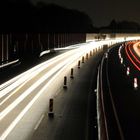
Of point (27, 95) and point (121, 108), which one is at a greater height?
point (27, 95)

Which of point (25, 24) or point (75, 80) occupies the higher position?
point (25, 24)

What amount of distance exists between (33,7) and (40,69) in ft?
301

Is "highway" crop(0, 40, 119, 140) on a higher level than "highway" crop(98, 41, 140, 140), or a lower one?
higher

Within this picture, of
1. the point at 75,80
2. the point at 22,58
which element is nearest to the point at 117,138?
the point at 75,80

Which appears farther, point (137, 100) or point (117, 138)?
point (137, 100)

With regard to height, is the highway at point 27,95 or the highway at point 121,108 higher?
the highway at point 27,95

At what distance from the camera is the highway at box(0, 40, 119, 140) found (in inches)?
789

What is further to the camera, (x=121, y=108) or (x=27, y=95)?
(x=27, y=95)

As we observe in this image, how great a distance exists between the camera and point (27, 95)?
92.9ft

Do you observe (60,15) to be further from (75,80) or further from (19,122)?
(19,122)

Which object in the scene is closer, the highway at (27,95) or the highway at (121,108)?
the highway at (121,108)

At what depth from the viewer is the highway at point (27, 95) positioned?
20.0m

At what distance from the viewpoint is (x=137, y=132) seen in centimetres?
1955

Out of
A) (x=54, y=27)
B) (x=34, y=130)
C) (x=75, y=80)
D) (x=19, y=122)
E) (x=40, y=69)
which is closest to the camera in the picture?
(x=34, y=130)
